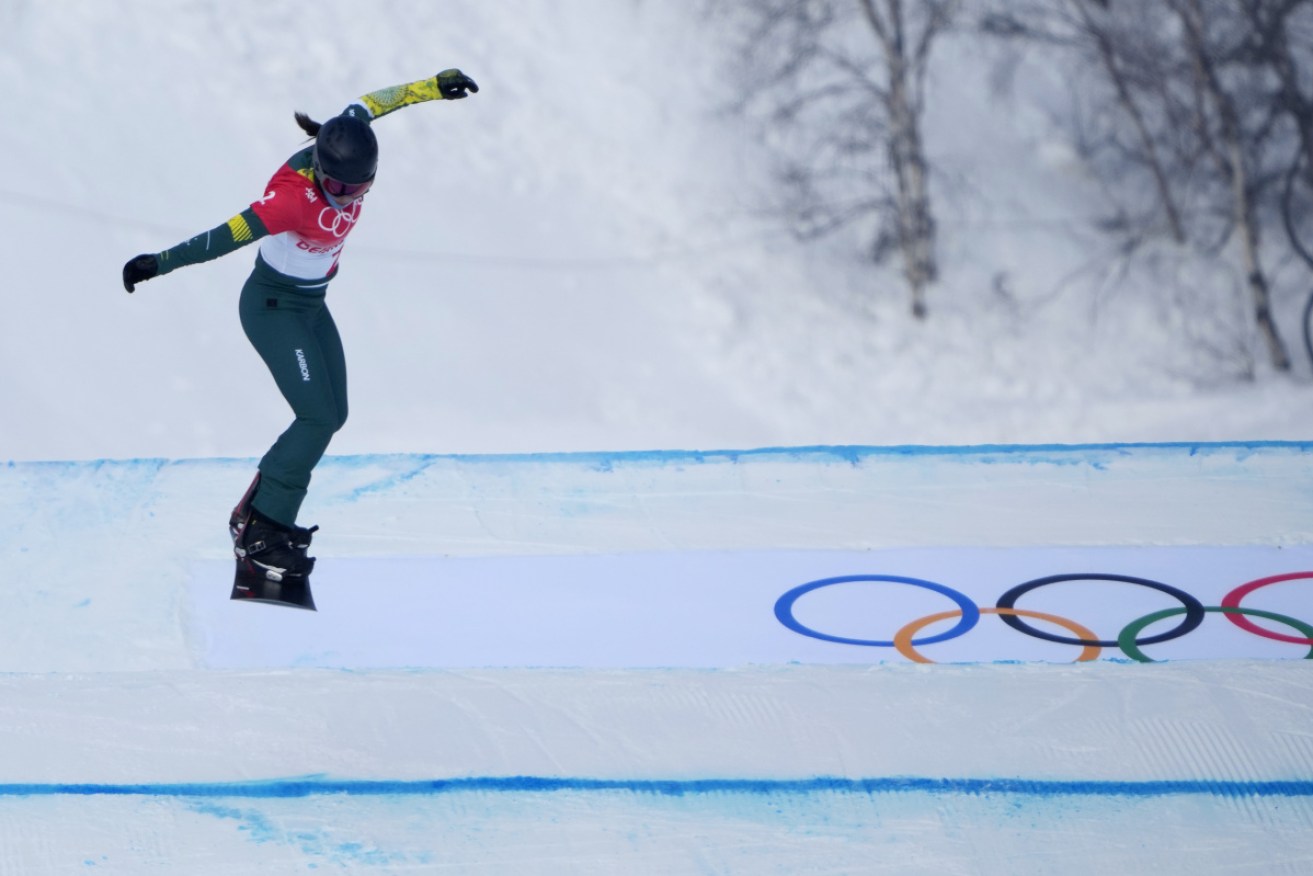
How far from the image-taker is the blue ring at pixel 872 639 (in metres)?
4.58

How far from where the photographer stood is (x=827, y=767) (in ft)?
11.0

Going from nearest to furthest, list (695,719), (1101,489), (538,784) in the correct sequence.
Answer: (538,784) → (695,719) → (1101,489)

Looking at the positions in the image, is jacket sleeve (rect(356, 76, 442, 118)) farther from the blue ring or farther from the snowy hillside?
the snowy hillside

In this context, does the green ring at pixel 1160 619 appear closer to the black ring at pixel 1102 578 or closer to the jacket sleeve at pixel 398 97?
the black ring at pixel 1102 578

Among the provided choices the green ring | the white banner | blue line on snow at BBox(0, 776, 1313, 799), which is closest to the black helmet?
the white banner

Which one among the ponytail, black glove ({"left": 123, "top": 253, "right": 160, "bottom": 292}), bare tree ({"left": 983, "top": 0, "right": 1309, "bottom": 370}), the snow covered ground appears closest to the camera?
the snow covered ground

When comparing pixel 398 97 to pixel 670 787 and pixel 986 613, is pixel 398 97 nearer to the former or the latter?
pixel 670 787

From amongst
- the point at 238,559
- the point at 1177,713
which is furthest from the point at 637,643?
the point at 1177,713

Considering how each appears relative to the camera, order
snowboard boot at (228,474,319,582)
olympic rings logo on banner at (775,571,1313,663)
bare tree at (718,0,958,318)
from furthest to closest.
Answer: bare tree at (718,0,958,318) < olympic rings logo on banner at (775,571,1313,663) < snowboard boot at (228,474,319,582)

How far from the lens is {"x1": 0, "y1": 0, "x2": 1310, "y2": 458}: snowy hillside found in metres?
9.70

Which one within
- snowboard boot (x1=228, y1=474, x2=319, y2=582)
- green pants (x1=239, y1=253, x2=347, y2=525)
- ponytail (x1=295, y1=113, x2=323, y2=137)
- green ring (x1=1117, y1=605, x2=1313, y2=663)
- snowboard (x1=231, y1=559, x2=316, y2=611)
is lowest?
green ring (x1=1117, y1=605, x2=1313, y2=663)

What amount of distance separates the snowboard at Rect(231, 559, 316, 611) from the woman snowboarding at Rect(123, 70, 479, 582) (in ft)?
0.05

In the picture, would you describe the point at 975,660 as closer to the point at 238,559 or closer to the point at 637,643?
the point at 637,643

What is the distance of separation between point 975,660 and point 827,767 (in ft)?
4.08
